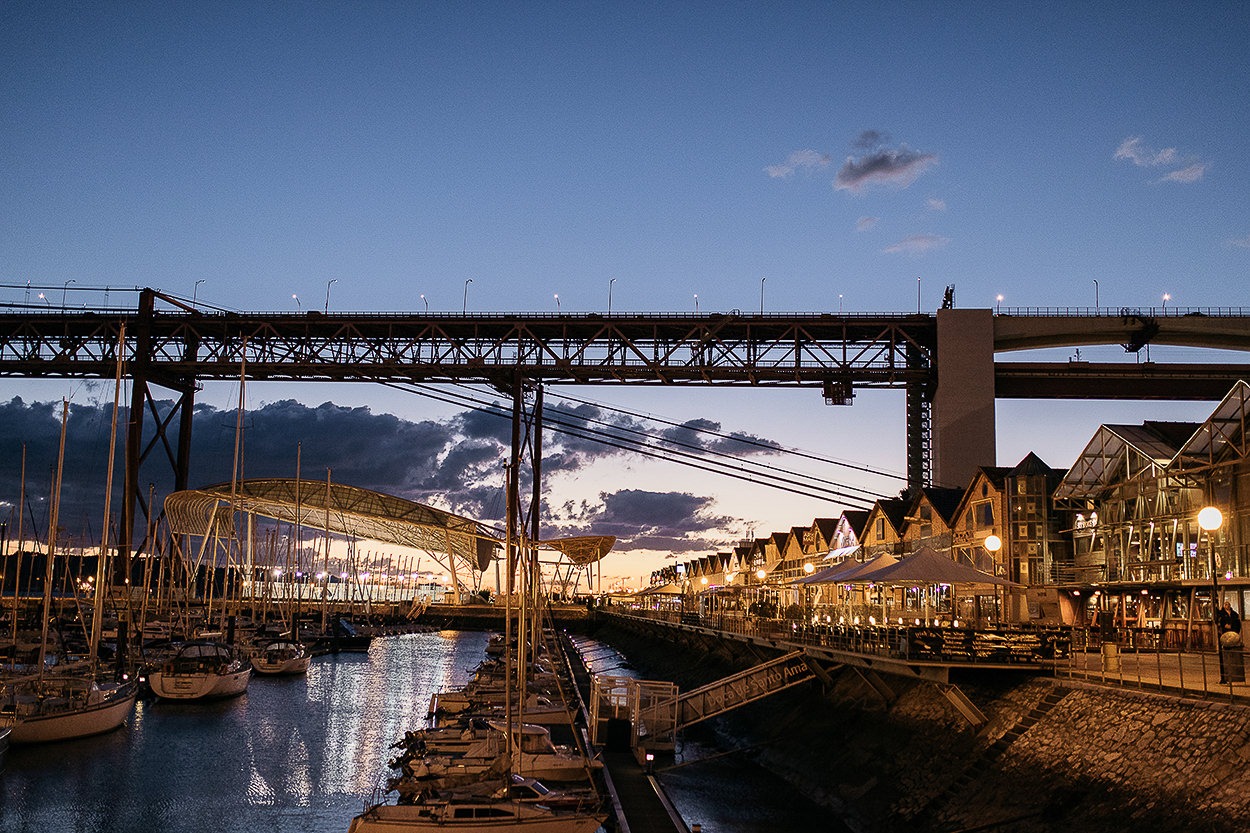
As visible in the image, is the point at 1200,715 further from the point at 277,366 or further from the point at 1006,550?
the point at 277,366

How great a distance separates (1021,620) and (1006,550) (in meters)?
3.25

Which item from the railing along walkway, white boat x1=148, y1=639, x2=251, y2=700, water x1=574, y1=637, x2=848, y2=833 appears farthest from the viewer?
white boat x1=148, y1=639, x2=251, y2=700

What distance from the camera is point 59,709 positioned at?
41.7 m

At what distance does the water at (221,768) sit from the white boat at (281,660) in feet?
26.6

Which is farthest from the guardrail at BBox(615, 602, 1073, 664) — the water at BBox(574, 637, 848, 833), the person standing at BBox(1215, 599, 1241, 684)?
the water at BBox(574, 637, 848, 833)

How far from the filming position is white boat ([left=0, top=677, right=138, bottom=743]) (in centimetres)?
4028

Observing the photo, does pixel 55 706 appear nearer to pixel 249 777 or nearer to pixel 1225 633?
pixel 249 777

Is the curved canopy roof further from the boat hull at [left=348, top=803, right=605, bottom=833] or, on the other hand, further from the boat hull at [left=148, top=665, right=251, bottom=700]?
the boat hull at [left=348, top=803, right=605, bottom=833]

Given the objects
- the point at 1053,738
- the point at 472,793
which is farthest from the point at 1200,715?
the point at 472,793

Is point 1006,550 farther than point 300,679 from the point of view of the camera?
No

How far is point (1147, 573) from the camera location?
40062mm

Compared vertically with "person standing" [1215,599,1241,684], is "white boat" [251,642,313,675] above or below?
below

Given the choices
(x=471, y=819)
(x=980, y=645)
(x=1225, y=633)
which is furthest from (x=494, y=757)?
(x=1225, y=633)

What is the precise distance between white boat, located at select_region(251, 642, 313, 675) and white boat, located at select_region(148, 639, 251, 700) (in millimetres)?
10746
